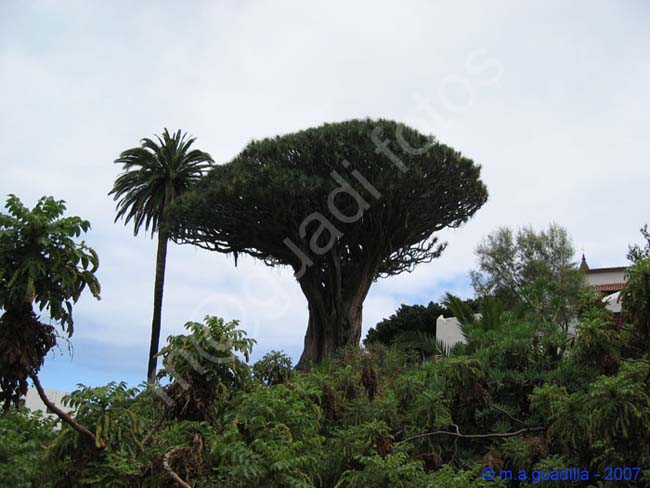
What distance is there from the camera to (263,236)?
84.5 feet

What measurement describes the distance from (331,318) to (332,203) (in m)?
4.22

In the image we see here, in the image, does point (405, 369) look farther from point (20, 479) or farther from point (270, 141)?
point (270, 141)

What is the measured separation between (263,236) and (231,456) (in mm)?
19888

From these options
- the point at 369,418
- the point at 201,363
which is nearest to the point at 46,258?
the point at 201,363

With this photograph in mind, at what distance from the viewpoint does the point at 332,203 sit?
79.6ft

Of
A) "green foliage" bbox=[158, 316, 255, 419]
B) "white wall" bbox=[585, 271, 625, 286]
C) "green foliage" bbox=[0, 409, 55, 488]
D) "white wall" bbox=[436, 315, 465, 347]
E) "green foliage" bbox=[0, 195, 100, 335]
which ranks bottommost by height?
"green foliage" bbox=[0, 409, 55, 488]


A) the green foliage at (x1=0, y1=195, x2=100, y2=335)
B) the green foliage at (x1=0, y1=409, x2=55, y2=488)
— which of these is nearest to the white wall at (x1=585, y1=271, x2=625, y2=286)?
the green foliage at (x1=0, y1=409, x2=55, y2=488)

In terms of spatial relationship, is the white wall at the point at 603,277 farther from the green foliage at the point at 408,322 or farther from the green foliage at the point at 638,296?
the green foliage at the point at 638,296

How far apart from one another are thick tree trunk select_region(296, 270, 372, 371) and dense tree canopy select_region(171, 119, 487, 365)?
0.04m

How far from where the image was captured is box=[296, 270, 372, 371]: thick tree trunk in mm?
24875

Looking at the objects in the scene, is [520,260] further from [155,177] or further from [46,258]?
[46,258]

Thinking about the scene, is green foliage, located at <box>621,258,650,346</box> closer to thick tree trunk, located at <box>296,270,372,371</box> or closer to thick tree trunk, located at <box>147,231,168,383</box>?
thick tree trunk, located at <box>296,270,372,371</box>

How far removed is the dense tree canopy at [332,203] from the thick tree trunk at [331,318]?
0.04 metres

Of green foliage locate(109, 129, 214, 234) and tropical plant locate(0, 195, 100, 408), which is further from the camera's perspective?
green foliage locate(109, 129, 214, 234)
